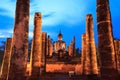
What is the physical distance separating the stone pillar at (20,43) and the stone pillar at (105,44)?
4860mm

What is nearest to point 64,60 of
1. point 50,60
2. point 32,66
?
point 50,60

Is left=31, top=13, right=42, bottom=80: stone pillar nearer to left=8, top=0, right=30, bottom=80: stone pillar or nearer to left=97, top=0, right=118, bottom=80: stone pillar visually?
left=8, top=0, right=30, bottom=80: stone pillar

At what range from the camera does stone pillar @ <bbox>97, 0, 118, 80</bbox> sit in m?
12.0

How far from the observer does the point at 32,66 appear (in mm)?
22234

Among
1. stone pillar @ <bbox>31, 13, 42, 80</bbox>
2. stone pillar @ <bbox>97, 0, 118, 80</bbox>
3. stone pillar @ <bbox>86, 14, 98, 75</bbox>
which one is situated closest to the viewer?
stone pillar @ <bbox>97, 0, 118, 80</bbox>

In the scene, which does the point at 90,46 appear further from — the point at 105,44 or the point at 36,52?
the point at 105,44

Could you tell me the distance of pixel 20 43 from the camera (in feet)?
41.6

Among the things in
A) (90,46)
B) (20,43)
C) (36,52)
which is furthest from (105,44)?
(90,46)

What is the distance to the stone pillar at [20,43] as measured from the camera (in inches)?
472

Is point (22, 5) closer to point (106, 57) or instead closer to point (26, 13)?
point (26, 13)

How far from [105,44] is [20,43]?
548cm

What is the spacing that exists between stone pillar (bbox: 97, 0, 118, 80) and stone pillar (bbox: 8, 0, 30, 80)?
486 cm

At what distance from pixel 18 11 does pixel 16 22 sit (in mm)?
772

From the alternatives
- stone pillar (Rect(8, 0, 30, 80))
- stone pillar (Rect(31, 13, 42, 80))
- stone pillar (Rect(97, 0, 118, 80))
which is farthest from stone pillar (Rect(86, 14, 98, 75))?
stone pillar (Rect(8, 0, 30, 80))
